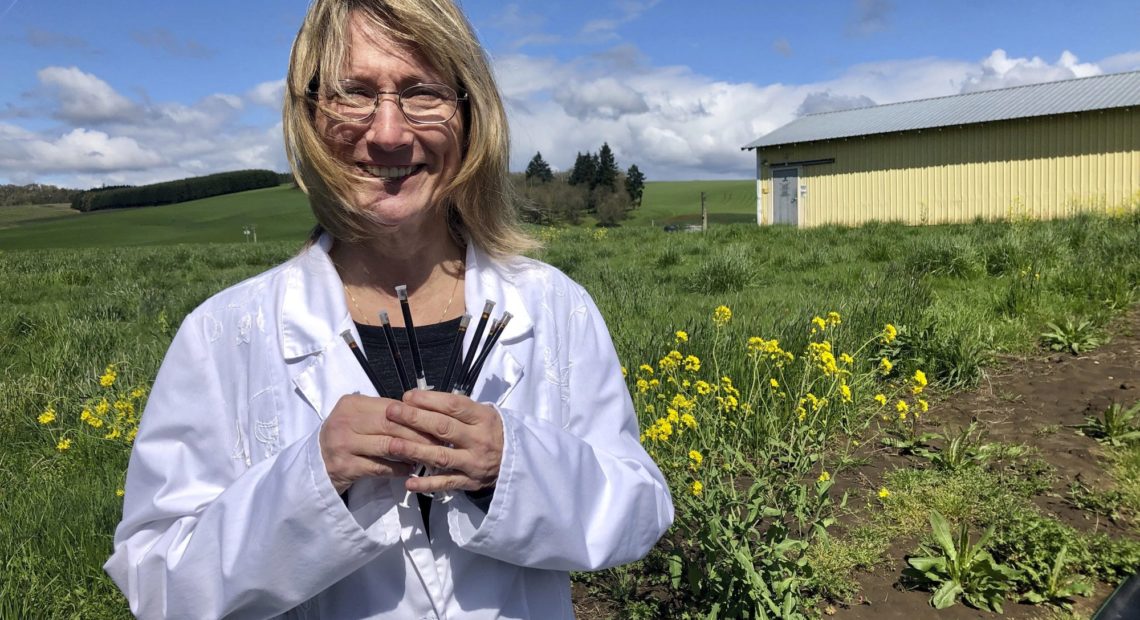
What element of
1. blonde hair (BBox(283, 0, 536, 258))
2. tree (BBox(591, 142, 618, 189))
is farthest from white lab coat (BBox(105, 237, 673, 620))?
tree (BBox(591, 142, 618, 189))

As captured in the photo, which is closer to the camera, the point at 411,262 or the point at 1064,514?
the point at 411,262

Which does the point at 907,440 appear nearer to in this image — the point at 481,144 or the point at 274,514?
the point at 481,144

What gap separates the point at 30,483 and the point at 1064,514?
4614 millimetres

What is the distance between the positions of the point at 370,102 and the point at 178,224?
1982 inches

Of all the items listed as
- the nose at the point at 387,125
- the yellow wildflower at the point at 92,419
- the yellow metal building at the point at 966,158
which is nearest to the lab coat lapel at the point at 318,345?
the nose at the point at 387,125

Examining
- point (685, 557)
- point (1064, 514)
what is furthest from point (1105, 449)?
point (685, 557)

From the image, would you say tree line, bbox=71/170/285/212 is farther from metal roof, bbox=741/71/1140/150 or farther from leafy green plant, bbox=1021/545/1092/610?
leafy green plant, bbox=1021/545/1092/610

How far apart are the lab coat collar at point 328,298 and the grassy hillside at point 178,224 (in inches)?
1059

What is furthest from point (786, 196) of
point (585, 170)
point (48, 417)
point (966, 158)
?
point (585, 170)

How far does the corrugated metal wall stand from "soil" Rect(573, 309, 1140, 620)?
1572 cm

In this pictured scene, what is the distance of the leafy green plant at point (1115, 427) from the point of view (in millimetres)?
3926

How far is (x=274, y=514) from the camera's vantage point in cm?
112

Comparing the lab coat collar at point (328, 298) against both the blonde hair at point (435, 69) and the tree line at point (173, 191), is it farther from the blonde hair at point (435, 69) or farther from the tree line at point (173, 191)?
the tree line at point (173, 191)

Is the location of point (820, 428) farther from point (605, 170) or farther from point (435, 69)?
point (605, 170)
